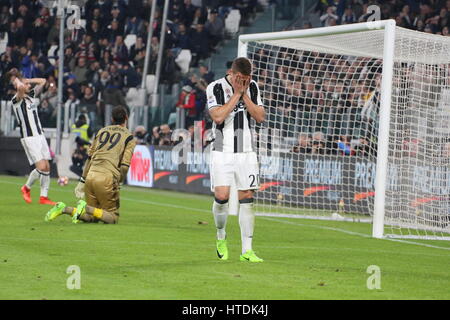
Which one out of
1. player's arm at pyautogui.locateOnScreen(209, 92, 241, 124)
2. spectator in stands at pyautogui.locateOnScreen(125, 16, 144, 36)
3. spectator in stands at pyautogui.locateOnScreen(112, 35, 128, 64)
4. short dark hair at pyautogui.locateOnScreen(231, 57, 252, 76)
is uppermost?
A: spectator in stands at pyautogui.locateOnScreen(125, 16, 144, 36)

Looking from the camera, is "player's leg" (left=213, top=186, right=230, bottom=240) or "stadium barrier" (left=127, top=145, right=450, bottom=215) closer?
"player's leg" (left=213, top=186, right=230, bottom=240)

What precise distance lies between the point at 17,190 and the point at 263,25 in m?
9.93

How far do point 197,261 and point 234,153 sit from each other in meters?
1.18

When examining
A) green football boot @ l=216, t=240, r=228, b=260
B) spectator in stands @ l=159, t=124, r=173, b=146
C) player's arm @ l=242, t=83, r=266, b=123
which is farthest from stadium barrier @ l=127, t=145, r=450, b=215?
player's arm @ l=242, t=83, r=266, b=123

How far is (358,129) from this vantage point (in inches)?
741

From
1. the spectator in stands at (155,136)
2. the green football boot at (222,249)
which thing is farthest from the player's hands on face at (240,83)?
the spectator in stands at (155,136)

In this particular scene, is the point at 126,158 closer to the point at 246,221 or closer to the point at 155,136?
the point at 246,221

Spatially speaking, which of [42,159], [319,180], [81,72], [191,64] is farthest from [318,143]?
[81,72]

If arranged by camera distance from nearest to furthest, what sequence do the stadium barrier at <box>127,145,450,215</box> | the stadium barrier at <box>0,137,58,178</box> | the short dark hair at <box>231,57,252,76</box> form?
the short dark hair at <box>231,57,252,76</box>, the stadium barrier at <box>127,145,450,215</box>, the stadium barrier at <box>0,137,58,178</box>

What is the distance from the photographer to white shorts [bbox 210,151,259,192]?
10.2m

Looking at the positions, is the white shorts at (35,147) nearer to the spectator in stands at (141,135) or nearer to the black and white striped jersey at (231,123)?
the black and white striped jersey at (231,123)

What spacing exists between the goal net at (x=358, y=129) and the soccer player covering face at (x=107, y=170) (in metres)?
3.55

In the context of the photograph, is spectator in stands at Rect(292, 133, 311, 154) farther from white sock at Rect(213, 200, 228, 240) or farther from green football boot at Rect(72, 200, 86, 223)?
white sock at Rect(213, 200, 228, 240)

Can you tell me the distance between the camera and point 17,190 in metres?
21.1
